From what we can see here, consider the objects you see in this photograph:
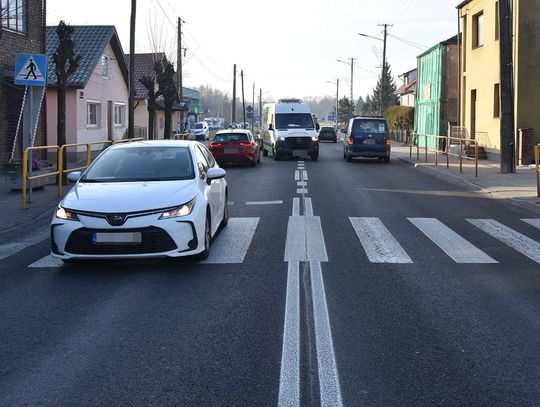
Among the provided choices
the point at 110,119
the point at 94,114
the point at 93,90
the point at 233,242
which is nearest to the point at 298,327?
the point at 233,242

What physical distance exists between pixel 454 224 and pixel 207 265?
506 cm

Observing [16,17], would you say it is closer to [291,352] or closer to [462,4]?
[291,352]

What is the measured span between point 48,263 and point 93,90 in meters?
23.8

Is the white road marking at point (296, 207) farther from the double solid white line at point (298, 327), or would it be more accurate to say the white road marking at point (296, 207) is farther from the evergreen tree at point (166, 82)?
the evergreen tree at point (166, 82)

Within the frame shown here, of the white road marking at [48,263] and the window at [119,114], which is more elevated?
the window at [119,114]

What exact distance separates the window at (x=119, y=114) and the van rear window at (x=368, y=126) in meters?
12.4

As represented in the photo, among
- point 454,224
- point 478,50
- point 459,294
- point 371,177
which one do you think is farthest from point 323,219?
point 478,50

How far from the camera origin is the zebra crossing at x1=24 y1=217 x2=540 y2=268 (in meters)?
8.71

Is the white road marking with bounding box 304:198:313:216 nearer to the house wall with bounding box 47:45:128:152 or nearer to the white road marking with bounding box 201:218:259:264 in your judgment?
the white road marking with bounding box 201:218:259:264

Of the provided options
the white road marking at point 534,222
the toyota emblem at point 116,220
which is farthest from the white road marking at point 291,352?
the white road marking at point 534,222

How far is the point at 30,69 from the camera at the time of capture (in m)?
13.9

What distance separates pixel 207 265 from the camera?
8.33 m

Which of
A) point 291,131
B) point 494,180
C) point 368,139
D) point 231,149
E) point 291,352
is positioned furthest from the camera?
point 291,131

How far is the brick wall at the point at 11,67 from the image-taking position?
1936cm
